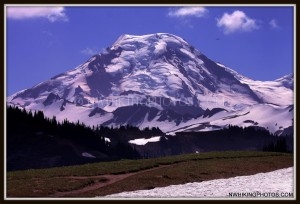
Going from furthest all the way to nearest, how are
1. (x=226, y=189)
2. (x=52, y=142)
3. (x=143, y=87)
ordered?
(x=52, y=142) < (x=143, y=87) < (x=226, y=189)

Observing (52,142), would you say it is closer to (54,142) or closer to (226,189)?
(54,142)

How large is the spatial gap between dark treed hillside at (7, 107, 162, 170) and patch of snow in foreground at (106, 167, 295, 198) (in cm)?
9320

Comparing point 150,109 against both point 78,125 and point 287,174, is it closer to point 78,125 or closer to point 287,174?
point 78,125

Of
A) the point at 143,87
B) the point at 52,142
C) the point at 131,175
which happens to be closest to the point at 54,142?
the point at 52,142

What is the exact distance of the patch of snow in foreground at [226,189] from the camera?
54.4m

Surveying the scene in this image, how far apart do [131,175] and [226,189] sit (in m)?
14.4

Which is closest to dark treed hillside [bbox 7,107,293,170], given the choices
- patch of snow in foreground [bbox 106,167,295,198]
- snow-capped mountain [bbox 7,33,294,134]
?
snow-capped mountain [bbox 7,33,294,134]

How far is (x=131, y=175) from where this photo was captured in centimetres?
6688

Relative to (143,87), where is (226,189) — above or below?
below

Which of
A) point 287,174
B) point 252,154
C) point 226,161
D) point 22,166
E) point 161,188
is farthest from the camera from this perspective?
point 22,166

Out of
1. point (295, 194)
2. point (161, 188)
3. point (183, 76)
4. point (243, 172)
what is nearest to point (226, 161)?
point (243, 172)

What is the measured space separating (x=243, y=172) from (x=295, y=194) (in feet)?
63.8

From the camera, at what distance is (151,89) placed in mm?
157500

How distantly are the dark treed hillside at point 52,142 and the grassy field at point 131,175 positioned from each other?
79573 millimetres
